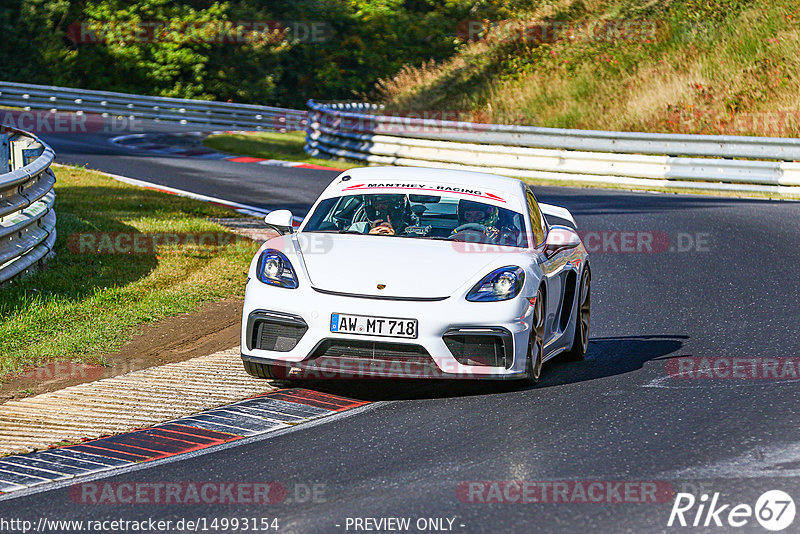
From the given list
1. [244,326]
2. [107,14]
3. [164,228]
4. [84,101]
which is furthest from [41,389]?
[107,14]

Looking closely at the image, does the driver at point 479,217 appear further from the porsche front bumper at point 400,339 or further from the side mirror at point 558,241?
the porsche front bumper at point 400,339

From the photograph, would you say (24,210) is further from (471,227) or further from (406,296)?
(406,296)

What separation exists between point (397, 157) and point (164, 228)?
38.1 ft

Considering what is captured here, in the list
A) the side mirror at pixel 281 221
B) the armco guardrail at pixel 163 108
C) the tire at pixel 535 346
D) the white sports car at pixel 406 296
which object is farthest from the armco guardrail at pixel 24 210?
the armco guardrail at pixel 163 108

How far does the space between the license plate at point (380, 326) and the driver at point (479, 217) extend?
4.28 ft

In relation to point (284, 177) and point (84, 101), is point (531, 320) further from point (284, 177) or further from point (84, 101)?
point (84, 101)

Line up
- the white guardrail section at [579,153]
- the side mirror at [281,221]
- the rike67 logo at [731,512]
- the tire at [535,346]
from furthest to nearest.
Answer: the white guardrail section at [579,153], the side mirror at [281,221], the tire at [535,346], the rike67 logo at [731,512]

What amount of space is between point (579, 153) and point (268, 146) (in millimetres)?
10822

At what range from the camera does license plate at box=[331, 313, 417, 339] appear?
6.88 metres

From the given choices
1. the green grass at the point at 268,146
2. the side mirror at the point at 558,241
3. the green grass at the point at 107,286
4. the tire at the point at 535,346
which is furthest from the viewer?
the green grass at the point at 268,146

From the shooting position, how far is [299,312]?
7031 mm

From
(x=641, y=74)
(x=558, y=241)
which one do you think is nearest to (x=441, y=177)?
(x=558, y=241)

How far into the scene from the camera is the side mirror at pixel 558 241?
7957 millimetres

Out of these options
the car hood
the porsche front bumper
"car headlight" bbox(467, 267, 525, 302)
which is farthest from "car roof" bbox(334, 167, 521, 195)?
the porsche front bumper
